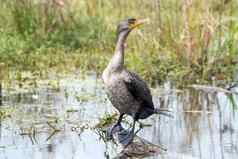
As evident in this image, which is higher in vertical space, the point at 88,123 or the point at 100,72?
the point at 100,72

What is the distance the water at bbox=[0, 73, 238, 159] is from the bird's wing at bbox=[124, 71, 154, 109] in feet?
1.55

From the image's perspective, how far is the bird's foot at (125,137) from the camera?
8.38 meters

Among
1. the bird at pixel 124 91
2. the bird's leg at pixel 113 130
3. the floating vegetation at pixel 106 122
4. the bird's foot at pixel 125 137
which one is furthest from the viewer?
the floating vegetation at pixel 106 122

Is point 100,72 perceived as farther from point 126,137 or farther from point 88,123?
point 126,137

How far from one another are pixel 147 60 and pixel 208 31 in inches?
34.3

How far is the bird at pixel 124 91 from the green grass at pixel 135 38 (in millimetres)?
3037

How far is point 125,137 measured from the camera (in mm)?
8531

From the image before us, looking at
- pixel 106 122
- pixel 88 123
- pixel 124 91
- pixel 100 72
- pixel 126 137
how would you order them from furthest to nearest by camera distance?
pixel 100 72 → pixel 88 123 → pixel 106 122 → pixel 124 91 → pixel 126 137

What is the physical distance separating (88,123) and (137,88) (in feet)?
3.94

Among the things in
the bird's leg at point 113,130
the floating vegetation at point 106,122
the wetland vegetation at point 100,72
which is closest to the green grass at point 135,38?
the wetland vegetation at point 100,72

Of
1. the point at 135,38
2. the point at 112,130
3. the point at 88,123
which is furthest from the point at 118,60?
the point at 135,38

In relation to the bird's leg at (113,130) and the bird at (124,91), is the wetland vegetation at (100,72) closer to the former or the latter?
the bird's leg at (113,130)

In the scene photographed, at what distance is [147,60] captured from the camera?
39.8ft

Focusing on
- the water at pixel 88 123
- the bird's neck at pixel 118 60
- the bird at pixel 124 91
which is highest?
the bird's neck at pixel 118 60
